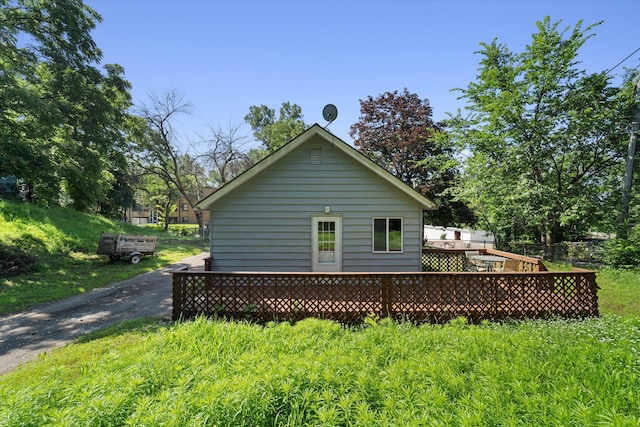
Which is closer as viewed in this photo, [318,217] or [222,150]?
[318,217]

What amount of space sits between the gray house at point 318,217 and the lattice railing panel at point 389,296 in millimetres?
2193

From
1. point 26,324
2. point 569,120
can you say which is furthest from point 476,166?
point 26,324

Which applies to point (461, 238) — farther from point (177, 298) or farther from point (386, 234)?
point (177, 298)

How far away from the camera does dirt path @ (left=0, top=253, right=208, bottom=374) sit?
5.15m

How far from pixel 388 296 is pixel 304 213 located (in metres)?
3.58

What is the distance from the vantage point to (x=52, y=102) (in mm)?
11805

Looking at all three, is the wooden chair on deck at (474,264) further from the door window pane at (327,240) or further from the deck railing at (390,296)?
the door window pane at (327,240)

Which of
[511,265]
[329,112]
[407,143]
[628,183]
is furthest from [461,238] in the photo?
[329,112]

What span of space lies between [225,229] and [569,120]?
15839 mm

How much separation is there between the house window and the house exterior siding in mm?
150

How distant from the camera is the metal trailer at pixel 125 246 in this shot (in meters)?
13.0

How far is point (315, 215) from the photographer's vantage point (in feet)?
28.6

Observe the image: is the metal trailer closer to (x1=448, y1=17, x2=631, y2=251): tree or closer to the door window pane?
the door window pane

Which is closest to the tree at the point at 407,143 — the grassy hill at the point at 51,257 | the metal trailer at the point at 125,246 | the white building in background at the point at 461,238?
the white building in background at the point at 461,238
